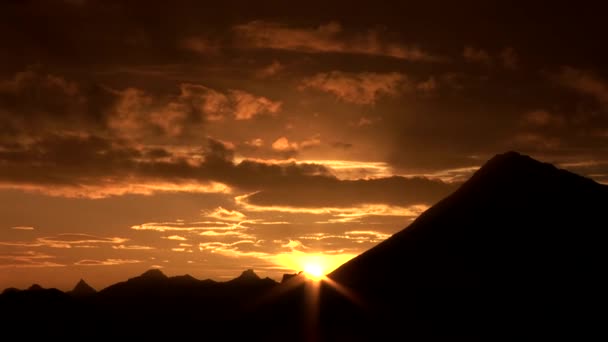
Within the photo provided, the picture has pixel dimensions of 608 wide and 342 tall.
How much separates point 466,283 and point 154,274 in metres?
96.0

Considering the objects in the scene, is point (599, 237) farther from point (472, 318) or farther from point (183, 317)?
point (183, 317)

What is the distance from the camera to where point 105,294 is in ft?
392

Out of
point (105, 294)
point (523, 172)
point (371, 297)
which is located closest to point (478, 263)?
point (371, 297)

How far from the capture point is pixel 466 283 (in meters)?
57.9

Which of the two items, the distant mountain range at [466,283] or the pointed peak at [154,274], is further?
the pointed peak at [154,274]

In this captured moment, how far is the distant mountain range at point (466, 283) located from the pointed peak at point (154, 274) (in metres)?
52.1

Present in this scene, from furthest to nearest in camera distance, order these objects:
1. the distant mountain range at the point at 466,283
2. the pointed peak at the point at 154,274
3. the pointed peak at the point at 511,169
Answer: the pointed peak at the point at 154,274 → the pointed peak at the point at 511,169 → the distant mountain range at the point at 466,283

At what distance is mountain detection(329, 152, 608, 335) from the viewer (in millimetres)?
52344

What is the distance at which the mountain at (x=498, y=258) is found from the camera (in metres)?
52.3

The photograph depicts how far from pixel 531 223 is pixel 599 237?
6569mm

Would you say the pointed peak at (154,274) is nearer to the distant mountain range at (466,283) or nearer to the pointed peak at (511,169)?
the distant mountain range at (466,283)

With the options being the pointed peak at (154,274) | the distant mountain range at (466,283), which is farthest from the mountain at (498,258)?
the pointed peak at (154,274)

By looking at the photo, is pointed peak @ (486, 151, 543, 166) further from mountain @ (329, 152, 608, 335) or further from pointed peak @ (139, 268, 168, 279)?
pointed peak @ (139, 268, 168, 279)

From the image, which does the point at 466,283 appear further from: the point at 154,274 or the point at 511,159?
the point at 154,274
